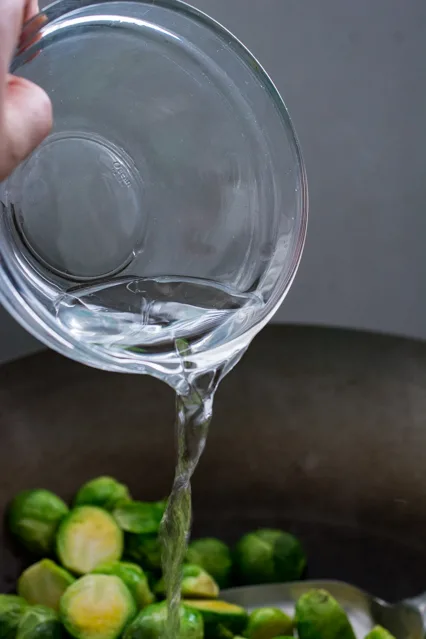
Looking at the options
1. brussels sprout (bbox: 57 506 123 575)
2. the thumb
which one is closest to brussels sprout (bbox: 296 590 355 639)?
brussels sprout (bbox: 57 506 123 575)

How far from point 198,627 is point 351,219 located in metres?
0.73

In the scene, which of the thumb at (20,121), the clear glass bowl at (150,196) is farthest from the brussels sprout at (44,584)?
the thumb at (20,121)

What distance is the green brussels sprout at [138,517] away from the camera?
1.04m

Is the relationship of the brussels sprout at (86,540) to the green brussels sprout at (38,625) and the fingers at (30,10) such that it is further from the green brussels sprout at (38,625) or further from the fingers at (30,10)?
the fingers at (30,10)

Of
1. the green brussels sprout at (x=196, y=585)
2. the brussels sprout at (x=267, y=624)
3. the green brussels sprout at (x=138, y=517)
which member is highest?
the green brussels sprout at (x=138, y=517)

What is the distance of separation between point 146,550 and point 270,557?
162mm

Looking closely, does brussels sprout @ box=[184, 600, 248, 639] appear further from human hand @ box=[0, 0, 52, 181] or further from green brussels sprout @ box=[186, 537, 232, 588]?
human hand @ box=[0, 0, 52, 181]

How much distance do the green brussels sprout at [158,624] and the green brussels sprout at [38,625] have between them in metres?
0.08

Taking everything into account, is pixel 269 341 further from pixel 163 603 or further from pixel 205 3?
pixel 205 3

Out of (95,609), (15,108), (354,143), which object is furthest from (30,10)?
(354,143)

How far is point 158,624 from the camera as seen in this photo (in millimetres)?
905

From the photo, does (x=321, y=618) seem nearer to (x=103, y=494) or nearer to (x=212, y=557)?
(x=212, y=557)

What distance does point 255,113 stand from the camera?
0.73m

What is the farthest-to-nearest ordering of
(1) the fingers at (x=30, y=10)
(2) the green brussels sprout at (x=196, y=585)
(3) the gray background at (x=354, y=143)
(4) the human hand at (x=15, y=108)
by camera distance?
1. (3) the gray background at (x=354, y=143)
2. (2) the green brussels sprout at (x=196, y=585)
3. (1) the fingers at (x=30, y=10)
4. (4) the human hand at (x=15, y=108)
